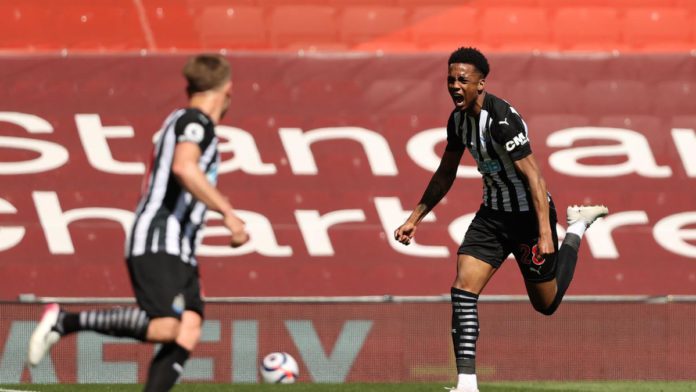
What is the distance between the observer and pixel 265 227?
11.7 meters

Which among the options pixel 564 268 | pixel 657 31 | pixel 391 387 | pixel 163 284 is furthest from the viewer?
pixel 657 31

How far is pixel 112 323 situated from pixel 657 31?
8.31m

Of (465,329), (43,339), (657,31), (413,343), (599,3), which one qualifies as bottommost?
(413,343)

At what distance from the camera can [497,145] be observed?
685 centimetres

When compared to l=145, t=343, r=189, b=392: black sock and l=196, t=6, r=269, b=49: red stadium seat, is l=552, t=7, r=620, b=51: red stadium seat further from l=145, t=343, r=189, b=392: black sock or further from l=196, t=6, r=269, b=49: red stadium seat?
l=145, t=343, r=189, b=392: black sock

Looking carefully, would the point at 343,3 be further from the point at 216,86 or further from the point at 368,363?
the point at 216,86

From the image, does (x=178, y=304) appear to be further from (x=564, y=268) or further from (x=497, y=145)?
(x=564, y=268)

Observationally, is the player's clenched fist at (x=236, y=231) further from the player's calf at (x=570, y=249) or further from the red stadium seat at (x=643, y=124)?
the red stadium seat at (x=643, y=124)

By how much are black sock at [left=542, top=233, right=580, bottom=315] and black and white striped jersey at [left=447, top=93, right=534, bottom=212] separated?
1.80 feet

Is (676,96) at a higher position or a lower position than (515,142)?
higher

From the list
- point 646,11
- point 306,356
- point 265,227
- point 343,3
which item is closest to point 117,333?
point 306,356

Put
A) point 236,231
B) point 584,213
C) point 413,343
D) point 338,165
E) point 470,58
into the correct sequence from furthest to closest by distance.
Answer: point 338,165
point 413,343
point 584,213
point 470,58
point 236,231

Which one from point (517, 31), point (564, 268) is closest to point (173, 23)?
point (517, 31)

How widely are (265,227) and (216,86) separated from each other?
646 cm
